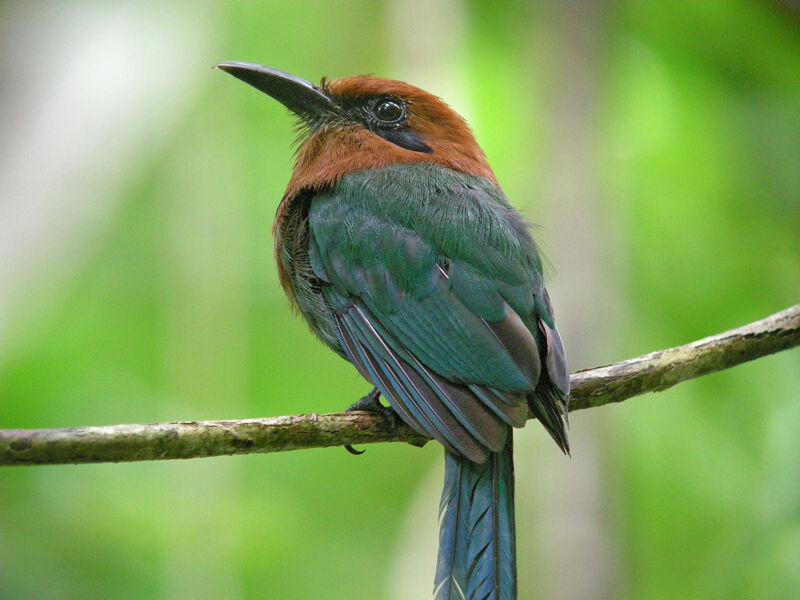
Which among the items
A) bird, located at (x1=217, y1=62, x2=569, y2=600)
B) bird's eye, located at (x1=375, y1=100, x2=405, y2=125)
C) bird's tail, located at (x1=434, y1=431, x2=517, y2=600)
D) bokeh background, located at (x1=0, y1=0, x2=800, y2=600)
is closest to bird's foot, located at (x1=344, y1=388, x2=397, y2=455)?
bird, located at (x1=217, y1=62, x2=569, y2=600)

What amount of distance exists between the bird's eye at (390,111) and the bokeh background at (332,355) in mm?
732

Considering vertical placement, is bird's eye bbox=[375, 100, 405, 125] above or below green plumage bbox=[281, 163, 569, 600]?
above

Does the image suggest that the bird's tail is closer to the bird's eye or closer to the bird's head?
the bird's head

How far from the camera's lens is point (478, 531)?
2.69 m

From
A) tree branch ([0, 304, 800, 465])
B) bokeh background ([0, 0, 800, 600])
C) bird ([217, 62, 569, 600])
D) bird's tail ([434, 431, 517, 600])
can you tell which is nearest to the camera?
tree branch ([0, 304, 800, 465])

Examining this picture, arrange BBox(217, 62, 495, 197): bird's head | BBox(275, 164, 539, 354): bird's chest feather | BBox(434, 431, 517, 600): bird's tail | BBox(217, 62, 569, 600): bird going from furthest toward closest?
BBox(217, 62, 495, 197): bird's head < BBox(275, 164, 539, 354): bird's chest feather < BBox(217, 62, 569, 600): bird < BBox(434, 431, 517, 600): bird's tail

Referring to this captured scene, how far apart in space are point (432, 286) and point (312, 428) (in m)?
0.76

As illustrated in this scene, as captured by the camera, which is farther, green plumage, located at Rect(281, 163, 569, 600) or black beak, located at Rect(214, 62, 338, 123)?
black beak, located at Rect(214, 62, 338, 123)

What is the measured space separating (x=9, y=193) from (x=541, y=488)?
248 cm

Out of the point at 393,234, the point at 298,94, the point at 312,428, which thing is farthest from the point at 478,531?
the point at 298,94

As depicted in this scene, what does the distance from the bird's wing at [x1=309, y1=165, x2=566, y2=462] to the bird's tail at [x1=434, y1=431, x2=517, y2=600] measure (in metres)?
0.12

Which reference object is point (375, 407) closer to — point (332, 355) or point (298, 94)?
point (298, 94)

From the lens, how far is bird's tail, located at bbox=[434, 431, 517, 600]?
2.61m

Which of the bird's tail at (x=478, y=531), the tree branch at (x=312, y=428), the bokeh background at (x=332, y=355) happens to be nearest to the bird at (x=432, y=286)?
the bird's tail at (x=478, y=531)
